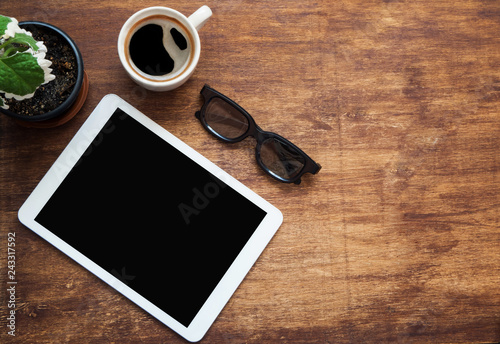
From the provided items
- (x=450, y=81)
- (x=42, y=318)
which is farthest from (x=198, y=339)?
(x=450, y=81)

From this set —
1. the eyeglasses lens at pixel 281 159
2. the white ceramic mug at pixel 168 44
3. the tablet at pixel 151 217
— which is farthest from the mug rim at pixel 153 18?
the eyeglasses lens at pixel 281 159

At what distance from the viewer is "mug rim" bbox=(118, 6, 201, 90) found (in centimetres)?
73

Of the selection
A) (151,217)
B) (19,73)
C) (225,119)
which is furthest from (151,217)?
(19,73)

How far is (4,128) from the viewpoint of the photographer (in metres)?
0.82

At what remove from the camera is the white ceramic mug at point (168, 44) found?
735 millimetres

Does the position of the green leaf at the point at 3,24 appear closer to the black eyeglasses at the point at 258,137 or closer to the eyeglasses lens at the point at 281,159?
the black eyeglasses at the point at 258,137

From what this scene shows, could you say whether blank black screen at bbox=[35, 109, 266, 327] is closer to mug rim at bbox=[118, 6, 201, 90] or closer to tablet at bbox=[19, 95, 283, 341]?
tablet at bbox=[19, 95, 283, 341]

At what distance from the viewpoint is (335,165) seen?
86cm

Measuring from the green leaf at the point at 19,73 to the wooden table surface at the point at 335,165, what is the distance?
0.82 ft

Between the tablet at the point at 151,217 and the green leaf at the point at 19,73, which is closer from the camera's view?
the green leaf at the point at 19,73

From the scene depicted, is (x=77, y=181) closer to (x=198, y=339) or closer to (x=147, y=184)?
(x=147, y=184)

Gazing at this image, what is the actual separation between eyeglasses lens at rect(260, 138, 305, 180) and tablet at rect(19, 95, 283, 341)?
7cm

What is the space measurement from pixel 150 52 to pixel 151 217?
32 cm

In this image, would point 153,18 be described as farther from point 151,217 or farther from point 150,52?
point 151,217
